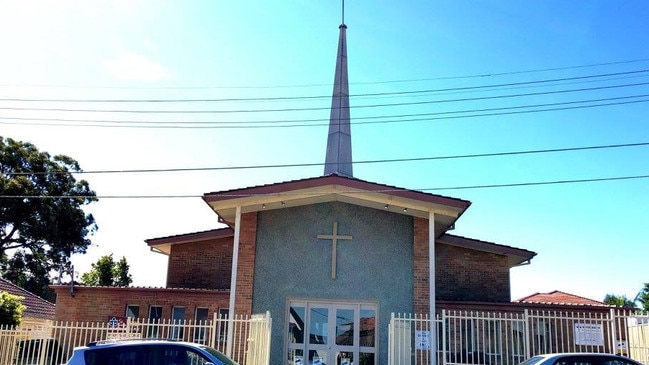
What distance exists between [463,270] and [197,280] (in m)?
8.05

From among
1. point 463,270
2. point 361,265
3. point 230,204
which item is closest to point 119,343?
point 230,204

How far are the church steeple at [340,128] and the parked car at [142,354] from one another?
11394mm

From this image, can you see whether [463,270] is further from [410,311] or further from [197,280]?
[197,280]

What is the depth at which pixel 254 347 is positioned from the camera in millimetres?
13062

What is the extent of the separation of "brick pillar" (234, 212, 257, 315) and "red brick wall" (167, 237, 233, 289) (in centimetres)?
378

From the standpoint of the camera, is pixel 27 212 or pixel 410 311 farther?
pixel 27 212

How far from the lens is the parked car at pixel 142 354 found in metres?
8.55

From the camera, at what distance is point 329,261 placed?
14.6 m

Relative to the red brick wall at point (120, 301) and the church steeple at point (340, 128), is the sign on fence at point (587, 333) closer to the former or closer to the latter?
the red brick wall at point (120, 301)

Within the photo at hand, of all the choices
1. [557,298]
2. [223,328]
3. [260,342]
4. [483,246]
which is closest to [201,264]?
[223,328]

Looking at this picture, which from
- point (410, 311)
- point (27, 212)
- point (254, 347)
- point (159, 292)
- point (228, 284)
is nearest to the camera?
point (254, 347)

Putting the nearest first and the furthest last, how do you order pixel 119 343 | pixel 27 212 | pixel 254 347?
pixel 119 343 < pixel 254 347 < pixel 27 212

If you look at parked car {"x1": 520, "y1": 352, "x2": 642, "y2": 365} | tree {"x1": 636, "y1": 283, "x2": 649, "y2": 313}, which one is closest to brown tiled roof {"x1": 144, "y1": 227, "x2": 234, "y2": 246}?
parked car {"x1": 520, "y1": 352, "x2": 642, "y2": 365}

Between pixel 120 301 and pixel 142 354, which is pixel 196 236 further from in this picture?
pixel 142 354
